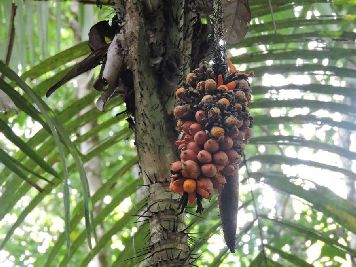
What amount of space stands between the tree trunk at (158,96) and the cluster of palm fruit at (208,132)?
0.35ft

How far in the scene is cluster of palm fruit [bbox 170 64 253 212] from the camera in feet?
3.11

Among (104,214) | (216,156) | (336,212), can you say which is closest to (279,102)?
(336,212)

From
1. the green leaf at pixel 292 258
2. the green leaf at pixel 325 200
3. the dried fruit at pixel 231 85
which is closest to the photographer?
the dried fruit at pixel 231 85

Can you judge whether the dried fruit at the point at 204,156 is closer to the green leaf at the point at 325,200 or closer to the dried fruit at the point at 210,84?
the dried fruit at the point at 210,84

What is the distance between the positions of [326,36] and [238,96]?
741 millimetres

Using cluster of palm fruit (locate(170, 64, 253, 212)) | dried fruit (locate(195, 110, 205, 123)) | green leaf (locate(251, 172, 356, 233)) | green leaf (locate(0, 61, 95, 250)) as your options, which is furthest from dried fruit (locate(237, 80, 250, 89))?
green leaf (locate(251, 172, 356, 233))

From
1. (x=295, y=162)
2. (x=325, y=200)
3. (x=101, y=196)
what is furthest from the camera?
(x=101, y=196)

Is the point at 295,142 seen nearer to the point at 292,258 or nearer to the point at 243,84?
the point at 292,258

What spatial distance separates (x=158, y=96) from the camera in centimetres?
119

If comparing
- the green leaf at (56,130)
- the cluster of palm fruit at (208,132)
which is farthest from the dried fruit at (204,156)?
the green leaf at (56,130)

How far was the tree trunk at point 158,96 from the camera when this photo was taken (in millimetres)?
1089

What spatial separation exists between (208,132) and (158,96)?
0.24 m

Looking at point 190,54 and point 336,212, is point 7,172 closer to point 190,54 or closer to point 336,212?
point 190,54

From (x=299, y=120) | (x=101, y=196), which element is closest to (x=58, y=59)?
(x=101, y=196)
